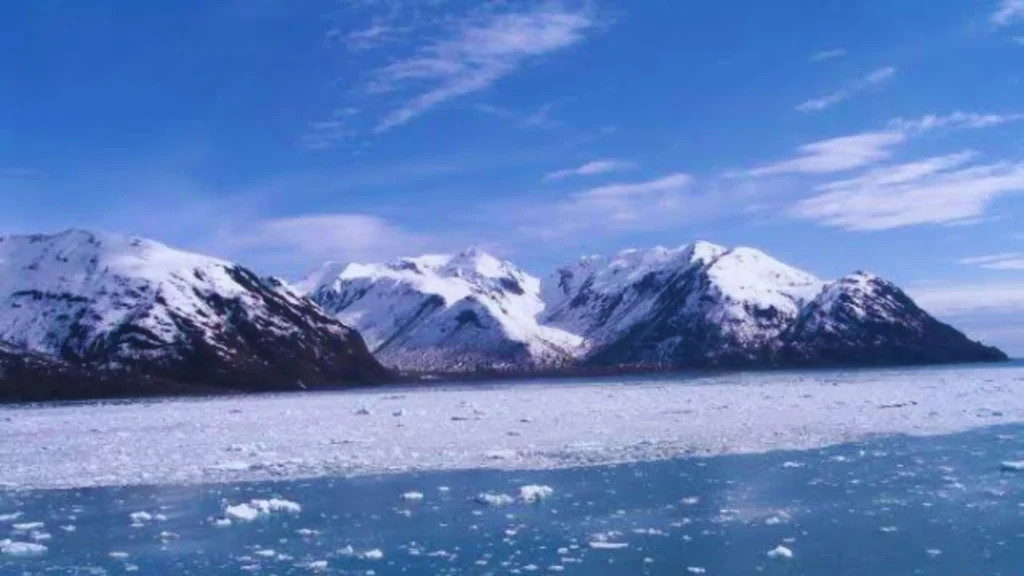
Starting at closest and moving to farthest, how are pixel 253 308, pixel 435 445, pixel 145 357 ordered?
pixel 435 445
pixel 145 357
pixel 253 308

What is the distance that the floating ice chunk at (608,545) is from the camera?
1717 cm

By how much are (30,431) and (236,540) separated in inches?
1395

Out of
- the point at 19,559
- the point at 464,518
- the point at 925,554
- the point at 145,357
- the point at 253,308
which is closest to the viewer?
the point at 925,554

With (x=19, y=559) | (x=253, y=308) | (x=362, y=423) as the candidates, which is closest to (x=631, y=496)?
(x=19, y=559)

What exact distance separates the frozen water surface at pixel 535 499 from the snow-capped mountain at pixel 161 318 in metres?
99.9

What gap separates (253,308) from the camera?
160750 mm

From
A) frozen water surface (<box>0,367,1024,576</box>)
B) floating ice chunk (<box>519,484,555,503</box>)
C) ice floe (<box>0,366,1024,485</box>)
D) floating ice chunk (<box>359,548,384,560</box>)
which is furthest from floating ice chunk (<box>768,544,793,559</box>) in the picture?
ice floe (<box>0,366,1024,485</box>)

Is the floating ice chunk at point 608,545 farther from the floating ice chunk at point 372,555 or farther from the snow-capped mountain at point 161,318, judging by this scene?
the snow-capped mountain at point 161,318

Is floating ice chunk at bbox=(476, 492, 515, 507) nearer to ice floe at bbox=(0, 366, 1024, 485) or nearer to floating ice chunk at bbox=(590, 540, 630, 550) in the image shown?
floating ice chunk at bbox=(590, 540, 630, 550)

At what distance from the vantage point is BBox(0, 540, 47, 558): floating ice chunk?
1772 centimetres

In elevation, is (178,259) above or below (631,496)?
above

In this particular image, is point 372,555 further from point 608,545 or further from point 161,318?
point 161,318

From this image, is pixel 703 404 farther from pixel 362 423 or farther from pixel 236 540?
pixel 236 540

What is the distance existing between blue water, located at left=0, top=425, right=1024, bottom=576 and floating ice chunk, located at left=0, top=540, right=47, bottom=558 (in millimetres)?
211
